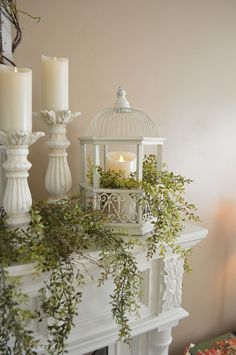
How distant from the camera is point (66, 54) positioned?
0.98 m

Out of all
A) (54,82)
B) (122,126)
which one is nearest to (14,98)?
(54,82)

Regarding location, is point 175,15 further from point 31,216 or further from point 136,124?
point 31,216

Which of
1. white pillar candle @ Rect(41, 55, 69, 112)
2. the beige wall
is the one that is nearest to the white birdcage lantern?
white pillar candle @ Rect(41, 55, 69, 112)

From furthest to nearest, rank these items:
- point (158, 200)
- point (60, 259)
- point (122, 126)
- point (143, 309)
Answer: point (122, 126), point (143, 309), point (158, 200), point (60, 259)

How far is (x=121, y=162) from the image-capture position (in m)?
0.83

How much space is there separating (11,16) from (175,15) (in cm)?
73

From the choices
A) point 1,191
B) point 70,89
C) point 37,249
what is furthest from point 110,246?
point 70,89

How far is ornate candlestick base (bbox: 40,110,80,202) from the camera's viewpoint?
77 cm

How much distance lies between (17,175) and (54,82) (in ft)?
0.97

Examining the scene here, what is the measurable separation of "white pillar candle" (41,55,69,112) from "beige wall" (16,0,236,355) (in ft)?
0.58

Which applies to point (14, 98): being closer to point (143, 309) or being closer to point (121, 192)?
point (121, 192)

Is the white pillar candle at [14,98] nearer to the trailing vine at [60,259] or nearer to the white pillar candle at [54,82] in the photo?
the white pillar candle at [54,82]

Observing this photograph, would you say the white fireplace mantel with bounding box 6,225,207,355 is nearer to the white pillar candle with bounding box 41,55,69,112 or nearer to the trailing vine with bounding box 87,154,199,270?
the trailing vine with bounding box 87,154,199,270

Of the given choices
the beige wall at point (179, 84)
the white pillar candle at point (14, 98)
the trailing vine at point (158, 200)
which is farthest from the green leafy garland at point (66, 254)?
the beige wall at point (179, 84)
